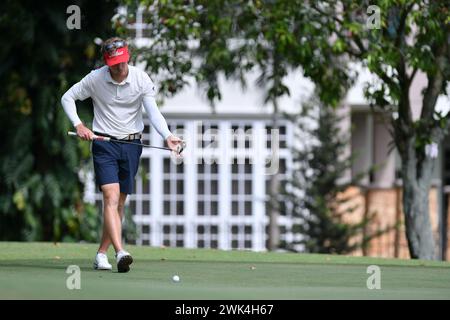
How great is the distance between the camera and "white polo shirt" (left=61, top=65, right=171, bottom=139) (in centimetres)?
1360

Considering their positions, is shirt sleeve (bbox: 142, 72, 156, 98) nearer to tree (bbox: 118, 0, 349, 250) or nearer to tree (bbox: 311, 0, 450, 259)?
tree (bbox: 311, 0, 450, 259)

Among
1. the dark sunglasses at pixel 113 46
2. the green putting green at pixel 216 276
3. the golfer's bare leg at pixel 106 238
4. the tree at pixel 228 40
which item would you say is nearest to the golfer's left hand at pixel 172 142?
the golfer's bare leg at pixel 106 238

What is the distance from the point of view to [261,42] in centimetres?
2478

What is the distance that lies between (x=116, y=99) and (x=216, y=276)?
182 cm

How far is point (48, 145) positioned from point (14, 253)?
10.6 meters

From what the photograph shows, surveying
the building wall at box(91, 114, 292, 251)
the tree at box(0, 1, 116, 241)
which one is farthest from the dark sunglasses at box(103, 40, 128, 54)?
the building wall at box(91, 114, 292, 251)

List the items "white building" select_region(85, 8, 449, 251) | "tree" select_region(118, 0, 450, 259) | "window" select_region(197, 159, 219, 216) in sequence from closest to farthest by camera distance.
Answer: "tree" select_region(118, 0, 450, 259)
"white building" select_region(85, 8, 449, 251)
"window" select_region(197, 159, 219, 216)

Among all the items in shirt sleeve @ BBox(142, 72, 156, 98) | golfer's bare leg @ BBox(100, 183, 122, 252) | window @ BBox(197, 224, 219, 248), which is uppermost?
shirt sleeve @ BBox(142, 72, 156, 98)

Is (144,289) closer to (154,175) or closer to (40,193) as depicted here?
(40,193)

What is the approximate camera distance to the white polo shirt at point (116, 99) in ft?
44.6

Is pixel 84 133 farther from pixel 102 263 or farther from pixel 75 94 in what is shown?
pixel 102 263

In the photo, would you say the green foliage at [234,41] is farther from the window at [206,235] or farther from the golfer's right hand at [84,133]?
the window at [206,235]

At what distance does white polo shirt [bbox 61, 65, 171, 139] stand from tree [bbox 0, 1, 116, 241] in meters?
13.4
